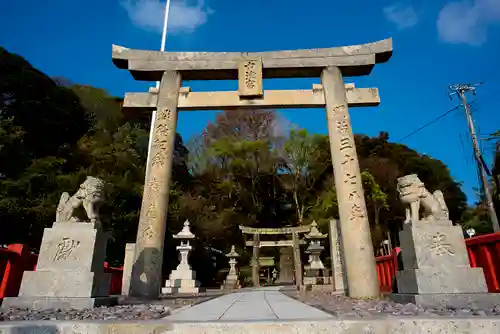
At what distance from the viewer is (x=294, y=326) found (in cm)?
222

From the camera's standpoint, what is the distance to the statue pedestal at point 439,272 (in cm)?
390

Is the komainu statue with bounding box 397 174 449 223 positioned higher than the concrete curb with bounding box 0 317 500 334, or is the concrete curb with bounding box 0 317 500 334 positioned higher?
the komainu statue with bounding box 397 174 449 223

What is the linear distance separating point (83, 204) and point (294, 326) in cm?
385

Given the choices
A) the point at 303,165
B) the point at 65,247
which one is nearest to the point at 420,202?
the point at 65,247

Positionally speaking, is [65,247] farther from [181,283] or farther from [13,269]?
[181,283]

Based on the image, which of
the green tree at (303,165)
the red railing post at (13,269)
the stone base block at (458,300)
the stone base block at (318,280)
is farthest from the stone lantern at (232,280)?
the stone base block at (458,300)

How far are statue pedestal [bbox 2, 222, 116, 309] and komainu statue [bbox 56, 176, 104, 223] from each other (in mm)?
154

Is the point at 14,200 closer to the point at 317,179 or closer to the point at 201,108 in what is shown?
the point at 201,108

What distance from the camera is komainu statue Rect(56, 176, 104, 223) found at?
4672mm

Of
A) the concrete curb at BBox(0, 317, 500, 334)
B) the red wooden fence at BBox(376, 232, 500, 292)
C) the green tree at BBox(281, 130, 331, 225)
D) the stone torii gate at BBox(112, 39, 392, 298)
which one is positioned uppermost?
the green tree at BBox(281, 130, 331, 225)

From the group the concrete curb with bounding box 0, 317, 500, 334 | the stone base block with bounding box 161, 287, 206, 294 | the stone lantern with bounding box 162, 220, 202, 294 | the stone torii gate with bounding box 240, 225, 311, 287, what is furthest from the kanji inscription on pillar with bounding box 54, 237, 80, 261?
the stone torii gate with bounding box 240, 225, 311, 287

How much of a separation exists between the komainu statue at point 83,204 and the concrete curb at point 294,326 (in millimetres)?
2627

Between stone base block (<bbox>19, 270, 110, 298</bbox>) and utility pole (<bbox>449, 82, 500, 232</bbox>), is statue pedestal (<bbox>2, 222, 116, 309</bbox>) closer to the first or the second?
stone base block (<bbox>19, 270, 110, 298</bbox>)

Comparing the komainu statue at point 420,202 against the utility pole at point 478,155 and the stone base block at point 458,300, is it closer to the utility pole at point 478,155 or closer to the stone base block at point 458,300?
the stone base block at point 458,300
